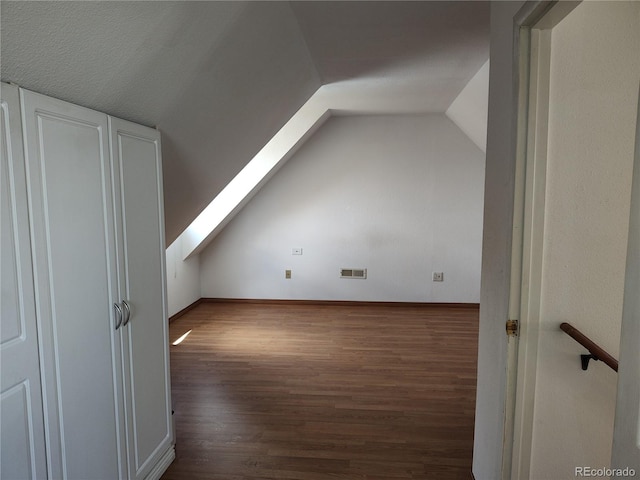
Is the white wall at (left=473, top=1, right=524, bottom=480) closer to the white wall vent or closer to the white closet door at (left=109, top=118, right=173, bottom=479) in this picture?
the white closet door at (left=109, top=118, right=173, bottom=479)

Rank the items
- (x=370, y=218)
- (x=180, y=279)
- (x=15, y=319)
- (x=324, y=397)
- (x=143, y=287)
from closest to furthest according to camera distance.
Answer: (x=15, y=319)
(x=143, y=287)
(x=324, y=397)
(x=180, y=279)
(x=370, y=218)

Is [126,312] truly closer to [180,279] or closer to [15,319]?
[15,319]

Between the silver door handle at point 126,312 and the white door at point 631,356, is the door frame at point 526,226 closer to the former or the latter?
the white door at point 631,356

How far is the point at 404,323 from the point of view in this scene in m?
4.41

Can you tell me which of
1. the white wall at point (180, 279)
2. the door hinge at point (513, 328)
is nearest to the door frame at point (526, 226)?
the door hinge at point (513, 328)

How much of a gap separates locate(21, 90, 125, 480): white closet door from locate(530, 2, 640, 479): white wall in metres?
1.70

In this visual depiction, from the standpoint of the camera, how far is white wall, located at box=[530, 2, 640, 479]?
144cm

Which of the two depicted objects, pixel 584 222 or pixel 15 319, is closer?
pixel 15 319

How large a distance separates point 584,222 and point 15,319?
6.43 feet

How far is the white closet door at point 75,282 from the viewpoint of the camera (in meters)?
1.29

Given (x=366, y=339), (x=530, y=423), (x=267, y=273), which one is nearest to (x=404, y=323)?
(x=366, y=339)

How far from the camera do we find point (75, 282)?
4.70ft

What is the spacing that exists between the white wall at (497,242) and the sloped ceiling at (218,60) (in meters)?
0.56

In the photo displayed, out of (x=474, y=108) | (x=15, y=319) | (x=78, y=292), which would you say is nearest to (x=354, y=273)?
(x=474, y=108)
